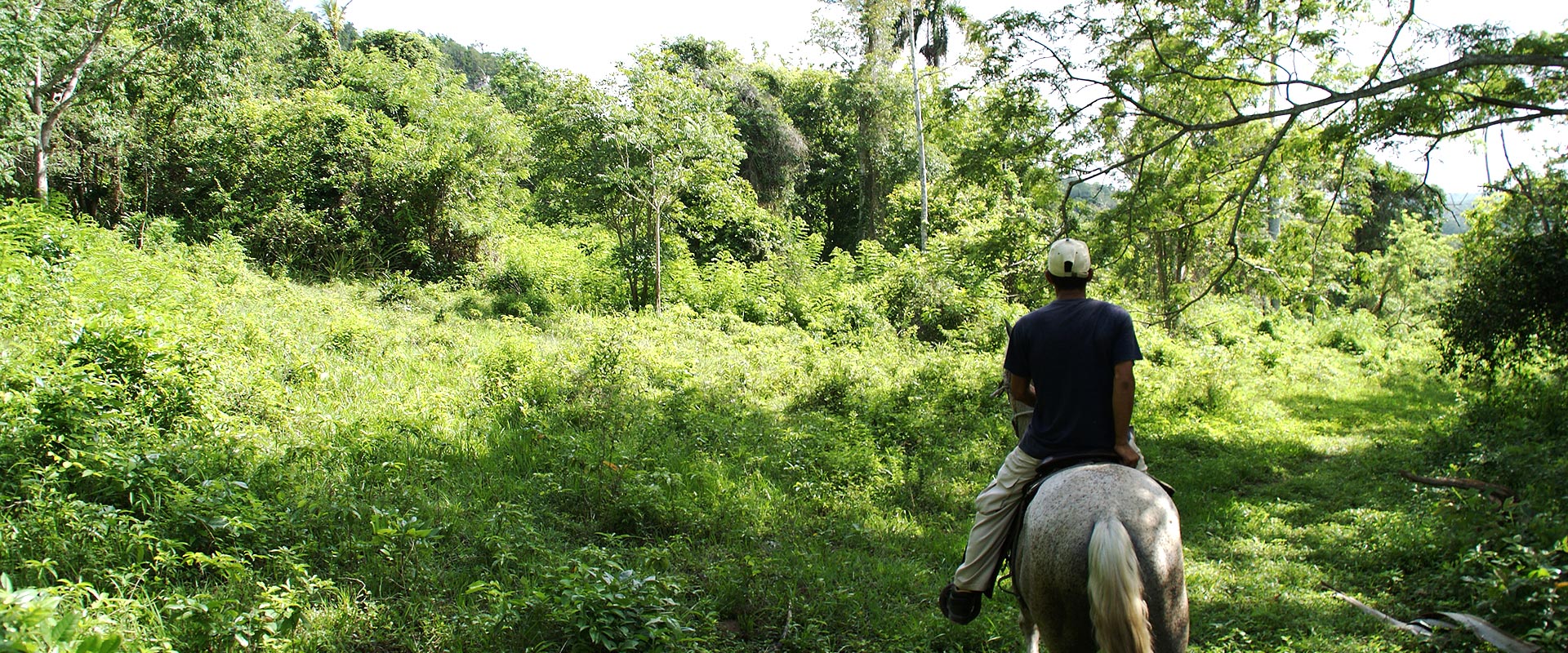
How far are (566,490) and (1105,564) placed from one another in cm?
416

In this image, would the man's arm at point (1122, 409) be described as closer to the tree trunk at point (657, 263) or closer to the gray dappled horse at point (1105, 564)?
the gray dappled horse at point (1105, 564)

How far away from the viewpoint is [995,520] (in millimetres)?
3727

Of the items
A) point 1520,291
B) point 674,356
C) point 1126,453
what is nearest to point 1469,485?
point 1520,291

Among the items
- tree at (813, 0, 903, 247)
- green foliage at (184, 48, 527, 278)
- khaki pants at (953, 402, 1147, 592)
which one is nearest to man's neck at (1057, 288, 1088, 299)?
khaki pants at (953, 402, 1147, 592)

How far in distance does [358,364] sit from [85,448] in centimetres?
394

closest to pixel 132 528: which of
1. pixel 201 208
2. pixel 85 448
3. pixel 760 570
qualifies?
pixel 85 448

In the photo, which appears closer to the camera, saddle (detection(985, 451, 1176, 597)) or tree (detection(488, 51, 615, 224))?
saddle (detection(985, 451, 1176, 597))

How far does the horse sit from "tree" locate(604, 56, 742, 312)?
1248cm

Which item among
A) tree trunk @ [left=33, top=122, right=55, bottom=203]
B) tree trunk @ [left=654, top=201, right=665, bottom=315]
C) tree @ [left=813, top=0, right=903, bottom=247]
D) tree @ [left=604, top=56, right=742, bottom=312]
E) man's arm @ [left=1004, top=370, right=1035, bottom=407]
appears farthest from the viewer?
tree @ [left=813, top=0, right=903, bottom=247]

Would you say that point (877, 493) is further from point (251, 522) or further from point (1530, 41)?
point (1530, 41)

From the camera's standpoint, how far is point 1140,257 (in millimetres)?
11859

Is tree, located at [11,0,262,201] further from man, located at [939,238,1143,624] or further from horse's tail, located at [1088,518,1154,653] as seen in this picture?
horse's tail, located at [1088,518,1154,653]

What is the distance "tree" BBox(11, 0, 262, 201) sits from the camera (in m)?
12.9

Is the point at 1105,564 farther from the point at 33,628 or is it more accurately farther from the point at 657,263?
the point at 657,263
